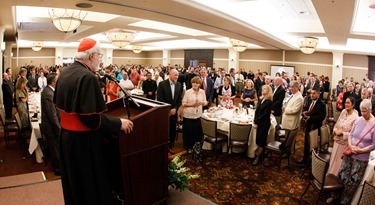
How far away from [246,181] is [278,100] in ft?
7.98

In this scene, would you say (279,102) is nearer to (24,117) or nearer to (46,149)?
(46,149)

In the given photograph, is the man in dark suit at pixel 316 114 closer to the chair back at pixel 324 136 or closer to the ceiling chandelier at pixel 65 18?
the chair back at pixel 324 136

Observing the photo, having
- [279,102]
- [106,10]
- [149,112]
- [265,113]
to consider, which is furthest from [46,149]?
[279,102]

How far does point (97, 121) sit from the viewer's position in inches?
76.6

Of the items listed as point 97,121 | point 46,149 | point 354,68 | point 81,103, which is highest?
point 354,68

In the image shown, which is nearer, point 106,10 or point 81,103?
point 81,103

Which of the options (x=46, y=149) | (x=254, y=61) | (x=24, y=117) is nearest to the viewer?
(x=46, y=149)

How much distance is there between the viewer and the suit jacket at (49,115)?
4367 mm

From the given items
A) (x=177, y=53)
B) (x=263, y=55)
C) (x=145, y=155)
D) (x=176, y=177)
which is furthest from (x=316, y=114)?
(x=177, y=53)

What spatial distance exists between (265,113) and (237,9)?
4.21 m

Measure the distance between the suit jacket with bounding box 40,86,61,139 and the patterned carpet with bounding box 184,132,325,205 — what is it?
242 centimetres

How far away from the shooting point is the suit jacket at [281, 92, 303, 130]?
6039 mm

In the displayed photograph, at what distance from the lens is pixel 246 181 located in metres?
5.01

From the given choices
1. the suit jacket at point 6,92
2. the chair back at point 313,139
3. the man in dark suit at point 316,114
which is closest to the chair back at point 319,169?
the chair back at point 313,139
